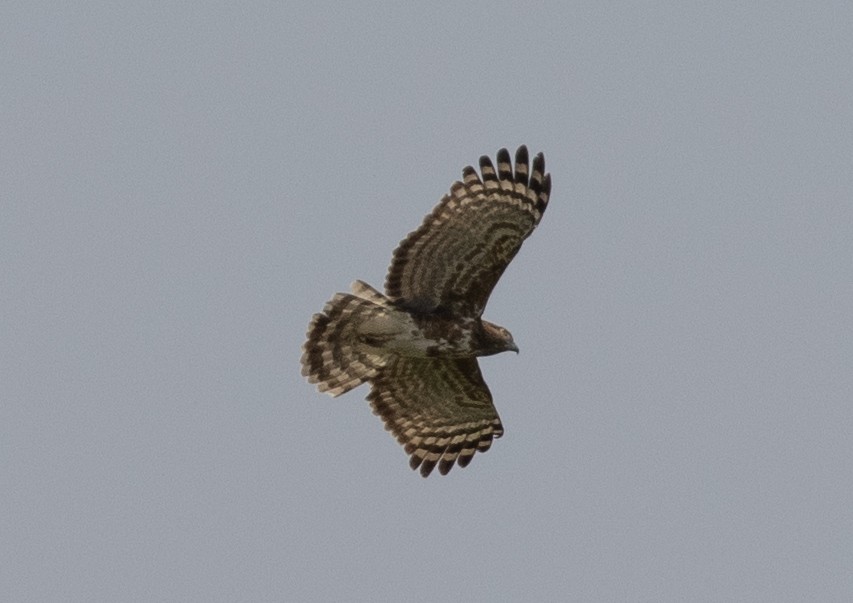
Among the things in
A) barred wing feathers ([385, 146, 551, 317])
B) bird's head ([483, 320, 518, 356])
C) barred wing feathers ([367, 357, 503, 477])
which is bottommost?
barred wing feathers ([367, 357, 503, 477])

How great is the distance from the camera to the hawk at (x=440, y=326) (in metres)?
15.7

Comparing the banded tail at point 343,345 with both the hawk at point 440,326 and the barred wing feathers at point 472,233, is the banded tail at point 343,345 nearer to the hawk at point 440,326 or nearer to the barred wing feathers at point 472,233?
the hawk at point 440,326

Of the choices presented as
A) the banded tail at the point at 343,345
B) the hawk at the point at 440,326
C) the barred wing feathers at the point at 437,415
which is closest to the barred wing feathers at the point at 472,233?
the hawk at the point at 440,326

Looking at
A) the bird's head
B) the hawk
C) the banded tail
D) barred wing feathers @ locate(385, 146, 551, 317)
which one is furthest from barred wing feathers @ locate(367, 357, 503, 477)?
barred wing feathers @ locate(385, 146, 551, 317)

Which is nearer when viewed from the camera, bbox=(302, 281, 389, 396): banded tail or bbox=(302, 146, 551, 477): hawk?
bbox=(302, 146, 551, 477): hawk

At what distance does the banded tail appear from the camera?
52.3ft

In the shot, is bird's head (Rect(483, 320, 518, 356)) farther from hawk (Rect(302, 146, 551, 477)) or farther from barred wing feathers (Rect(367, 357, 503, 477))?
barred wing feathers (Rect(367, 357, 503, 477))

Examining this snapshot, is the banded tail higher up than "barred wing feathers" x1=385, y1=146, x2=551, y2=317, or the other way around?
"barred wing feathers" x1=385, y1=146, x2=551, y2=317

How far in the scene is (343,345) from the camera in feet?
53.7

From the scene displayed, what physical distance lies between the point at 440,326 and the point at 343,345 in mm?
960

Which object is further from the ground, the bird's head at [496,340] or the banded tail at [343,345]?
the bird's head at [496,340]

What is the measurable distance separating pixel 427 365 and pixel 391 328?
0.92m

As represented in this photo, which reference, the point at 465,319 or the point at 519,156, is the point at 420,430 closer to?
the point at 465,319

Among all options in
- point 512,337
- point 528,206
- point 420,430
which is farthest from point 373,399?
point 528,206
